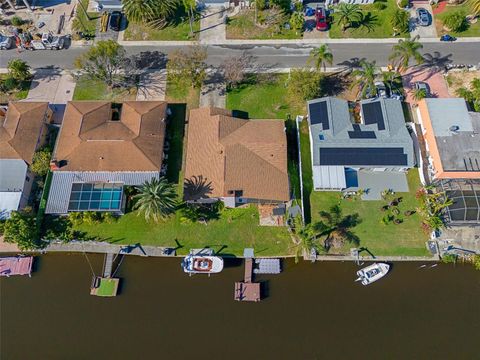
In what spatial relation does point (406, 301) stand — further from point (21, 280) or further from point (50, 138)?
point (50, 138)

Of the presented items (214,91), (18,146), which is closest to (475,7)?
(214,91)

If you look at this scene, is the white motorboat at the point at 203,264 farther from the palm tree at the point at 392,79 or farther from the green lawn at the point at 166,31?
the green lawn at the point at 166,31

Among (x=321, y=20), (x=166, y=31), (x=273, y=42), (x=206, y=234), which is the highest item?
(x=321, y=20)

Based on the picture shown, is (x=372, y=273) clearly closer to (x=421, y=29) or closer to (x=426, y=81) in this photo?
(x=426, y=81)

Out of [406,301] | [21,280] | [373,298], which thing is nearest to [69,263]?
[21,280]

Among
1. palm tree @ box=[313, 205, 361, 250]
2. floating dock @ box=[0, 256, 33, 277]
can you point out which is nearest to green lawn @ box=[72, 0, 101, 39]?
floating dock @ box=[0, 256, 33, 277]

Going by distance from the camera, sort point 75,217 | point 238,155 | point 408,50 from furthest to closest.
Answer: point 408,50, point 238,155, point 75,217
